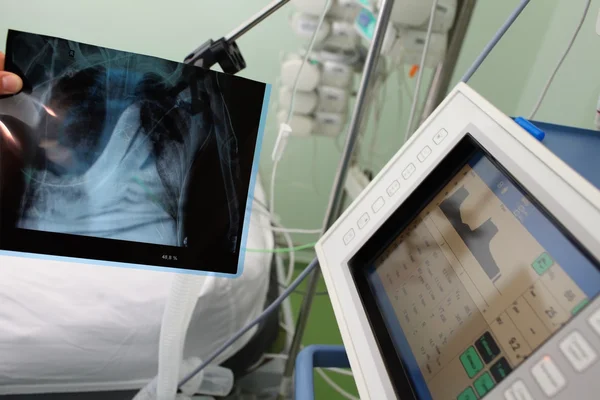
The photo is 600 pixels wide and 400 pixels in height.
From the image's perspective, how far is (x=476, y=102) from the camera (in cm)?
46

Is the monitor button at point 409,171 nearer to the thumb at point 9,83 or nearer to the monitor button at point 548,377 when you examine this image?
the monitor button at point 548,377

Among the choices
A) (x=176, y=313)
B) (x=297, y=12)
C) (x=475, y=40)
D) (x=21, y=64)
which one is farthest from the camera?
(x=475, y=40)

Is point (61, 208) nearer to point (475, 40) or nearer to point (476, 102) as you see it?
point (476, 102)

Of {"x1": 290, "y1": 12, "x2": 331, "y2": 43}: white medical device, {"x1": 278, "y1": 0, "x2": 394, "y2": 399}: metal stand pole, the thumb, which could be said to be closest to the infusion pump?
{"x1": 278, "y1": 0, "x2": 394, "y2": 399}: metal stand pole

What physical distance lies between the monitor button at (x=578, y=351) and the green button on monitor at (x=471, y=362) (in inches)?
3.4

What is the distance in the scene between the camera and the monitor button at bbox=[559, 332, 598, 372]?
27 centimetres

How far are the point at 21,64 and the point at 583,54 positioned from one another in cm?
119

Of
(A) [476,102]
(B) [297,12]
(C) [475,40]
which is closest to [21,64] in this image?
(A) [476,102]

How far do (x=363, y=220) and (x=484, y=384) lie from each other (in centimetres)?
26

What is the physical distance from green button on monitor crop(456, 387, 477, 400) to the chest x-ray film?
28 cm

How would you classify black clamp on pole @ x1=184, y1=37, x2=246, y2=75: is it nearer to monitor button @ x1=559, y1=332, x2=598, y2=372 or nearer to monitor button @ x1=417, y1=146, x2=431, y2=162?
monitor button @ x1=417, y1=146, x2=431, y2=162

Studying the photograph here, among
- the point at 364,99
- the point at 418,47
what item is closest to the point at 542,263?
the point at 364,99

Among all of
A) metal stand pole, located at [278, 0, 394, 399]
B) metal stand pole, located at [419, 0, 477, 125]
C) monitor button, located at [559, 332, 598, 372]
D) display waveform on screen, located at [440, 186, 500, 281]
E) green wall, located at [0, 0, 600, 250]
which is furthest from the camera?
green wall, located at [0, 0, 600, 250]

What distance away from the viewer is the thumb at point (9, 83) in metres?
0.43
